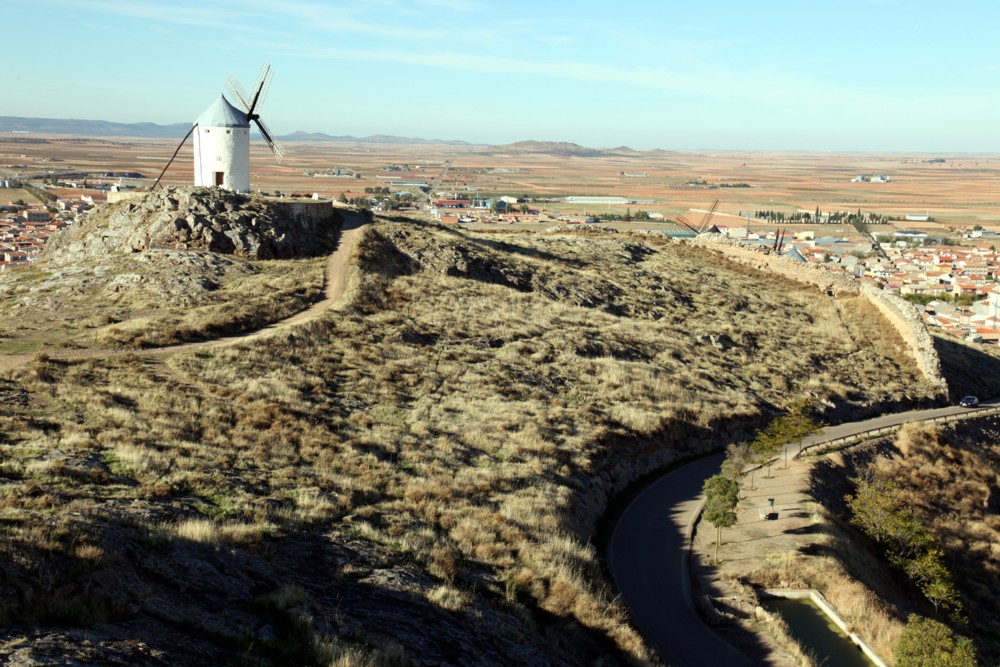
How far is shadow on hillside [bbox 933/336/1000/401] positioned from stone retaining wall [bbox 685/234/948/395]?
1332mm

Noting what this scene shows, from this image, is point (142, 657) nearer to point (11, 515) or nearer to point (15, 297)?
point (11, 515)

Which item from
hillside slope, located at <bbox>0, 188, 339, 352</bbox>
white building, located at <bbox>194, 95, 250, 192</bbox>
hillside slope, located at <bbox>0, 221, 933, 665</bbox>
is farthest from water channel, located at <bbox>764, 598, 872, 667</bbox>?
white building, located at <bbox>194, 95, 250, 192</bbox>

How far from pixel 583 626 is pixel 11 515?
29.7 ft

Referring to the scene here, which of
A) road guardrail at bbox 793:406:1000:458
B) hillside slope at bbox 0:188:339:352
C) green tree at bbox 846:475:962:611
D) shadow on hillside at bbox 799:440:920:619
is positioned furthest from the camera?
road guardrail at bbox 793:406:1000:458

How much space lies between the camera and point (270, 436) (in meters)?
18.1

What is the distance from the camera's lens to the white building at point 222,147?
121ft

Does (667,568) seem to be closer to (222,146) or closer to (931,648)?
(931,648)

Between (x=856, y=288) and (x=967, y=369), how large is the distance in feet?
30.4

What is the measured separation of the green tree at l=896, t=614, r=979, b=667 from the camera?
13.6 meters

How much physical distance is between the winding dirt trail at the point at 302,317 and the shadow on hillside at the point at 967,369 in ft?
97.7

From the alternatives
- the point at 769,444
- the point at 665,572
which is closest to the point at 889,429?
the point at 769,444

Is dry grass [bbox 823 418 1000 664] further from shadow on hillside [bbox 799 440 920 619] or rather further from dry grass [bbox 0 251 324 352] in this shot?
A: dry grass [bbox 0 251 324 352]

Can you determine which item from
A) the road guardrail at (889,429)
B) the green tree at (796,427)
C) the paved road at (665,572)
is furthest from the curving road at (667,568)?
the road guardrail at (889,429)

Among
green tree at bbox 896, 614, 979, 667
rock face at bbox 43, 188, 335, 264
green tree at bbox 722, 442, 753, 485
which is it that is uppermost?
rock face at bbox 43, 188, 335, 264
